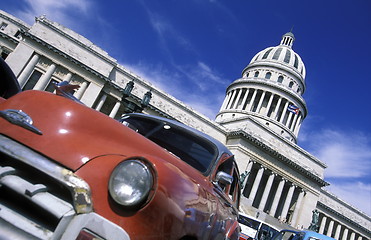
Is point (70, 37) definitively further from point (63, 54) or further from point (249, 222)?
point (249, 222)

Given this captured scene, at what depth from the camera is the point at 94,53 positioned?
32.7 m

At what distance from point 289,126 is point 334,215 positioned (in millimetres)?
16420

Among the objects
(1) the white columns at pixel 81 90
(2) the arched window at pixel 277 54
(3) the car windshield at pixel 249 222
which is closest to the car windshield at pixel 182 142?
(3) the car windshield at pixel 249 222

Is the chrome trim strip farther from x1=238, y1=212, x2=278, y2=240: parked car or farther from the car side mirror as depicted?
x1=238, y1=212, x2=278, y2=240: parked car

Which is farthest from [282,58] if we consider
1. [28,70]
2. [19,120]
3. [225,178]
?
[19,120]

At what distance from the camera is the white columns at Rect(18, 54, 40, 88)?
29281mm

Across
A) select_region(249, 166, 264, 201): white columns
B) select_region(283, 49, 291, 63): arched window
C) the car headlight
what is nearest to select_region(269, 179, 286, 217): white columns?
select_region(249, 166, 264, 201): white columns

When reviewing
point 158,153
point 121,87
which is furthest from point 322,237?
point 121,87

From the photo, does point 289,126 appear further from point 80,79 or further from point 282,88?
point 80,79

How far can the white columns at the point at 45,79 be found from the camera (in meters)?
29.6

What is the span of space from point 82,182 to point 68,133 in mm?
441

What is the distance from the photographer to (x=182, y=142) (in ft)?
10.3

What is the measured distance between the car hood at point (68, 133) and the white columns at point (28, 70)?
3181 centimetres

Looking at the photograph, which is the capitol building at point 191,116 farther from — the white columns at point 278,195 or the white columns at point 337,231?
the white columns at point 337,231
